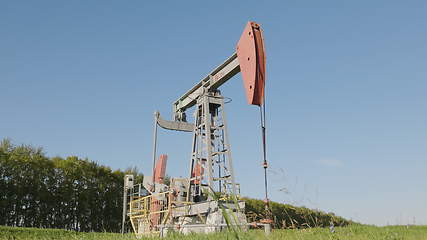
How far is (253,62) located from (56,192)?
1604cm

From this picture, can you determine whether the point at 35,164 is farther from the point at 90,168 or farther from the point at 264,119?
the point at 264,119

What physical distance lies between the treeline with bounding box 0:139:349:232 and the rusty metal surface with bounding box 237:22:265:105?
34.6 feet

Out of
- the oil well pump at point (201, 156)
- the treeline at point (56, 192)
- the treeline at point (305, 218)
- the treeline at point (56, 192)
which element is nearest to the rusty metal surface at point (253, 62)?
the oil well pump at point (201, 156)

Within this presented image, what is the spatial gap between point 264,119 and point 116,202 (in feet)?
58.1

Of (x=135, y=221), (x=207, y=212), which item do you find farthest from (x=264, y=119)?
(x=135, y=221)

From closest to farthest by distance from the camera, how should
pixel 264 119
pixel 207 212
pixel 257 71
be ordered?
1. pixel 264 119
2. pixel 257 71
3. pixel 207 212

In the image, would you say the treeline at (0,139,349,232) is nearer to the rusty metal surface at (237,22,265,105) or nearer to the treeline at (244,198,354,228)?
the rusty metal surface at (237,22,265,105)

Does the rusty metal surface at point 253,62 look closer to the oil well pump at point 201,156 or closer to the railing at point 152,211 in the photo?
the oil well pump at point 201,156

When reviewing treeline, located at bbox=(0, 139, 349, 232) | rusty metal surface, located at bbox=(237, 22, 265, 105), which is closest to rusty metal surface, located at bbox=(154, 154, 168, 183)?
rusty metal surface, located at bbox=(237, 22, 265, 105)

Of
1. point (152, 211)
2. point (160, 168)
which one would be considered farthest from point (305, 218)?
point (160, 168)

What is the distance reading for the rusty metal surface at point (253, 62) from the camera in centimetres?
935

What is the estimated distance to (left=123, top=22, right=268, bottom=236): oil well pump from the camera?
9.98 metres

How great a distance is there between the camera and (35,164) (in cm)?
2106

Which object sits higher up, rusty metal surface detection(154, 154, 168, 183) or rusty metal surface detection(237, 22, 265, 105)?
rusty metal surface detection(237, 22, 265, 105)
